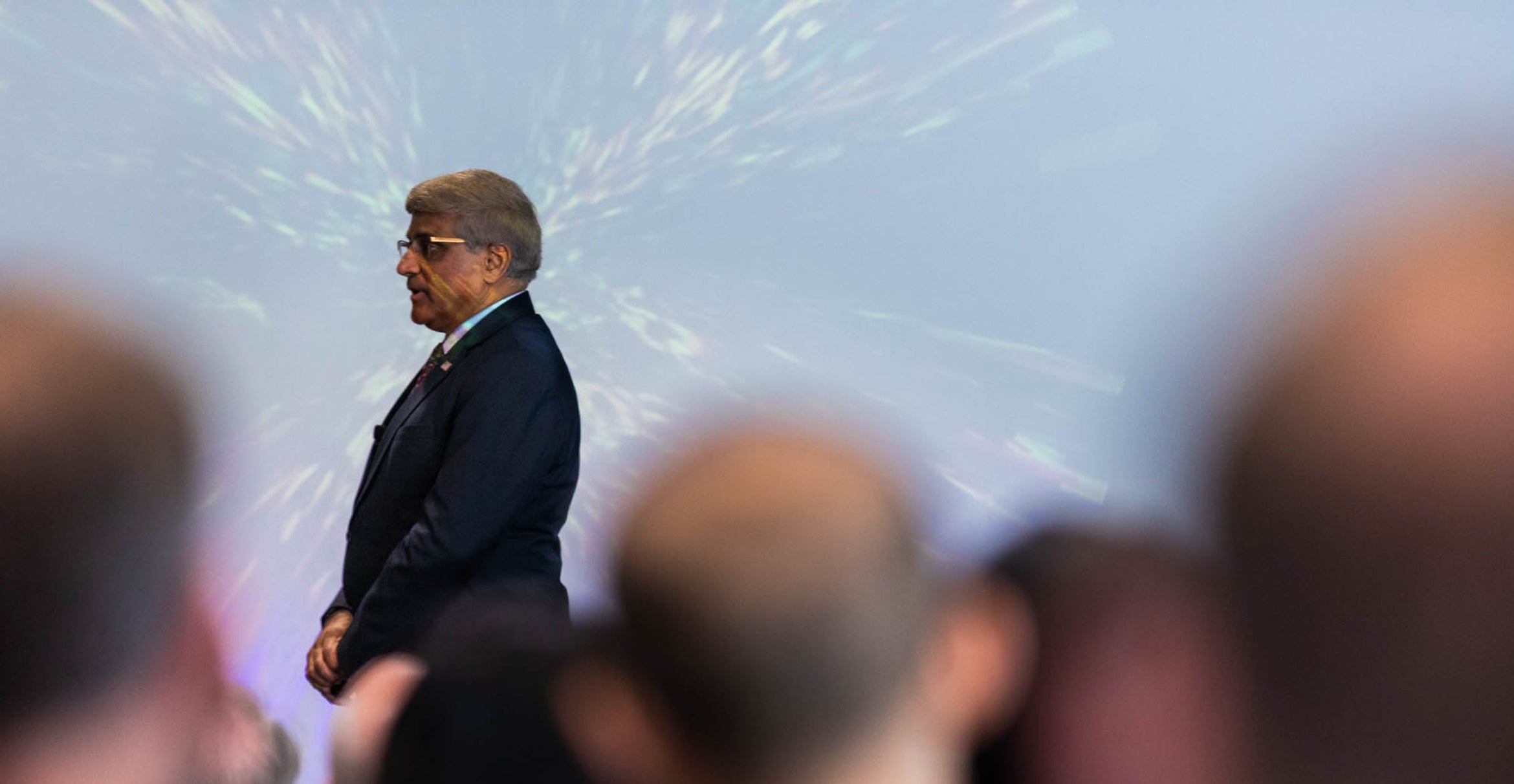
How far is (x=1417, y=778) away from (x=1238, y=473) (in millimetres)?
104

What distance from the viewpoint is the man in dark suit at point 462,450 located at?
204 centimetres

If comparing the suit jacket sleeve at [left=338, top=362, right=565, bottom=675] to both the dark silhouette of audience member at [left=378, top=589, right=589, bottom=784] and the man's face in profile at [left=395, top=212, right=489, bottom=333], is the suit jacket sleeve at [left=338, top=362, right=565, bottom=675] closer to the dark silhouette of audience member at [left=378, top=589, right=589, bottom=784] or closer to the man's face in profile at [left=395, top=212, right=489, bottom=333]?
the man's face in profile at [left=395, top=212, right=489, bottom=333]

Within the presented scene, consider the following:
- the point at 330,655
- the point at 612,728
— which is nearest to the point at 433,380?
the point at 330,655

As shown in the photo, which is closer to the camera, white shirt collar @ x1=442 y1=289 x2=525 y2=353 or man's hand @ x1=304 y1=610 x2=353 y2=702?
man's hand @ x1=304 y1=610 x2=353 y2=702

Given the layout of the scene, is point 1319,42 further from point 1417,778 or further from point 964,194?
point 1417,778

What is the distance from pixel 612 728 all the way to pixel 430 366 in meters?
1.82

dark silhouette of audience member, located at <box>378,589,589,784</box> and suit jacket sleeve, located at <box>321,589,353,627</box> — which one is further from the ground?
dark silhouette of audience member, located at <box>378,589,589,784</box>

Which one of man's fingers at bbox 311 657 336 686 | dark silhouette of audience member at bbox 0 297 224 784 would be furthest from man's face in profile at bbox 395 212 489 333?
dark silhouette of audience member at bbox 0 297 224 784

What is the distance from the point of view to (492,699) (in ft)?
1.92

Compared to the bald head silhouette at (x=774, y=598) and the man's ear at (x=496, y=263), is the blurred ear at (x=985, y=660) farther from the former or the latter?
the man's ear at (x=496, y=263)

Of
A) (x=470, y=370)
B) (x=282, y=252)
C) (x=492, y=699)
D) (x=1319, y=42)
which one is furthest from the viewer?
(x=282, y=252)

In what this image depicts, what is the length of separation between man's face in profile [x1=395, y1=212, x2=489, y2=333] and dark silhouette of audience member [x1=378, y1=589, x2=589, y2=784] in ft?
5.76

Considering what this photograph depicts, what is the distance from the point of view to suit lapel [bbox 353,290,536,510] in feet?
7.30

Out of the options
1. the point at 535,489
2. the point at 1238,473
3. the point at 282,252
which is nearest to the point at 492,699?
the point at 1238,473
